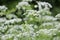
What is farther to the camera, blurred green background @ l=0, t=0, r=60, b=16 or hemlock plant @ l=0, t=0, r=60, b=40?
blurred green background @ l=0, t=0, r=60, b=16

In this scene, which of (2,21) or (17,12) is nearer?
(2,21)

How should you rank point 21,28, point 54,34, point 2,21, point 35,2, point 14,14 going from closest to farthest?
point 54,34 → point 21,28 → point 2,21 → point 14,14 → point 35,2

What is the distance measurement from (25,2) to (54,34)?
0.81 metres

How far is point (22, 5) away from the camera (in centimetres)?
281

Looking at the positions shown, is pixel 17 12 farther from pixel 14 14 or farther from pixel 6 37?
pixel 6 37

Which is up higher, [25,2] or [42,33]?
[25,2]

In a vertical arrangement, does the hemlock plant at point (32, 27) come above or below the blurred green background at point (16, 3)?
below

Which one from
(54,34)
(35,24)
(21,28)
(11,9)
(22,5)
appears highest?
(11,9)

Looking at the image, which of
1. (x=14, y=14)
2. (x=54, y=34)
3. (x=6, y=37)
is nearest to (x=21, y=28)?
(x=6, y=37)

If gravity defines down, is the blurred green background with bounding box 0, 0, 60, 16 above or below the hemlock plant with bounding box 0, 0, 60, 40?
above

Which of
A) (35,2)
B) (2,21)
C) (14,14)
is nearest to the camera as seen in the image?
(2,21)

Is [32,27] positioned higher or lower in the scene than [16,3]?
lower

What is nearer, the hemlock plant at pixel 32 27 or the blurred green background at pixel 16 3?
the hemlock plant at pixel 32 27

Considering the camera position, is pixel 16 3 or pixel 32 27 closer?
pixel 32 27
